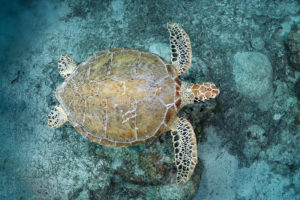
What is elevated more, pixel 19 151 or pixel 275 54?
pixel 275 54

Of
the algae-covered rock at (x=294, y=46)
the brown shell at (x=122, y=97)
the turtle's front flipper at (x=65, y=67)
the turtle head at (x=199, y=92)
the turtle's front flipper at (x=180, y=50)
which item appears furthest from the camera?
the algae-covered rock at (x=294, y=46)

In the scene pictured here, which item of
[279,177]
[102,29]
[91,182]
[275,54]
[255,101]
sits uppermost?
[102,29]

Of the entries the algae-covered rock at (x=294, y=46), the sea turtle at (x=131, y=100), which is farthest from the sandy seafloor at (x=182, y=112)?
the sea turtle at (x=131, y=100)

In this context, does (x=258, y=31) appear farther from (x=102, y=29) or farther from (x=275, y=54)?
(x=102, y=29)

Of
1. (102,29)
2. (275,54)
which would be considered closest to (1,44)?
(102,29)

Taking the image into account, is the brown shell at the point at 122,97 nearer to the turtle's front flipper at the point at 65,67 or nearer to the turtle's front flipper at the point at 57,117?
the turtle's front flipper at the point at 57,117

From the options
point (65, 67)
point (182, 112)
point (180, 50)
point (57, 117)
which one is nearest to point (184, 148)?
Result: point (182, 112)

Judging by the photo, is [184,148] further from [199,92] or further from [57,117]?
A: [57,117]
